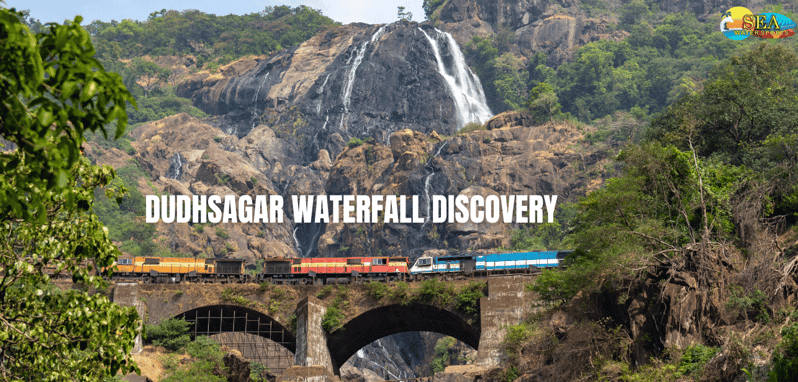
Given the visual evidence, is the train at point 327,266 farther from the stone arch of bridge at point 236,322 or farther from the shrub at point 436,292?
the shrub at point 436,292

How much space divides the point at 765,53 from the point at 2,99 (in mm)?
70742

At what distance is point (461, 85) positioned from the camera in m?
150

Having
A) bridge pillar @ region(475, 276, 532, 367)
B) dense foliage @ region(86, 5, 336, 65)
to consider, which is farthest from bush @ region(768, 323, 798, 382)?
dense foliage @ region(86, 5, 336, 65)

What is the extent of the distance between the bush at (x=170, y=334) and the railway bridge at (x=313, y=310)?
4.13 feet

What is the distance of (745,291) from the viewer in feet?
102

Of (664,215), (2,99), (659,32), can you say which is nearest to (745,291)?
(664,215)

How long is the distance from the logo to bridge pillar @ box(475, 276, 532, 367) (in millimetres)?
93449

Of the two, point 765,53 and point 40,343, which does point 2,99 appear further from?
point 765,53

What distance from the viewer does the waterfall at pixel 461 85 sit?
474 feet

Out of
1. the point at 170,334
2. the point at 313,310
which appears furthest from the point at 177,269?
the point at 313,310

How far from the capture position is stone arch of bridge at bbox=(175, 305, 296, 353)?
56.7 metres

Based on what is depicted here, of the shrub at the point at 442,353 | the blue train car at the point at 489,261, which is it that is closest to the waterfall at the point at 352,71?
the shrub at the point at 442,353

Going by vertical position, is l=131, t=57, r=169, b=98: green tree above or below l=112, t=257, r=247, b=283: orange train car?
above

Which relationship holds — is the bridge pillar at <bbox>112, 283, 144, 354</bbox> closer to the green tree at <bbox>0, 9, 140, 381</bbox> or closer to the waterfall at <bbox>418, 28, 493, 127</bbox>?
the green tree at <bbox>0, 9, 140, 381</bbox>
